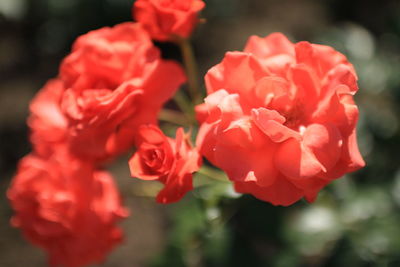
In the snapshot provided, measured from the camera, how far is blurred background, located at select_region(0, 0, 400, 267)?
128 centimetres

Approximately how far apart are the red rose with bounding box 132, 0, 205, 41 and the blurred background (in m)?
0.31

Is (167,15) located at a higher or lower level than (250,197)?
higher

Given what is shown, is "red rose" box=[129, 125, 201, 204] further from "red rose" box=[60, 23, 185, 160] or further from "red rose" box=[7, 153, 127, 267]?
"red rose" box=[7, 153, 127, 267]

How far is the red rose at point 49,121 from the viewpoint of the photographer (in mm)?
1064

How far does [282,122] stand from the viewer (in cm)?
75

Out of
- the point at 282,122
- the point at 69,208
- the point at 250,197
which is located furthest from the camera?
the point at 250,197

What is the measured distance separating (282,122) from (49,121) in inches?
20.6

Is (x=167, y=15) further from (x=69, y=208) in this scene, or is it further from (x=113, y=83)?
(x=69, y=208)

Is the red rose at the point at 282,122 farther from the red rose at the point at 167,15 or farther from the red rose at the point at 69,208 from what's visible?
the red rose at the point at 69,208

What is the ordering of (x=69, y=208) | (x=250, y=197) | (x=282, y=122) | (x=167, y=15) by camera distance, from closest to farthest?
(x=282, y=122) → (x=167, y=15) → (x=69, y=208) → (x=250, y=197)

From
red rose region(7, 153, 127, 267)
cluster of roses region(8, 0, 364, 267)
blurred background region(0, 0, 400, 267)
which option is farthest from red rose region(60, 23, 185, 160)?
blurred background region(0, 0, 400, 267)

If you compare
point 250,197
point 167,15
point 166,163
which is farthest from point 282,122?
point 250,197

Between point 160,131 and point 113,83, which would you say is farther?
point 113,83

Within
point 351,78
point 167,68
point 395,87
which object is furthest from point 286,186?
point 395,87
